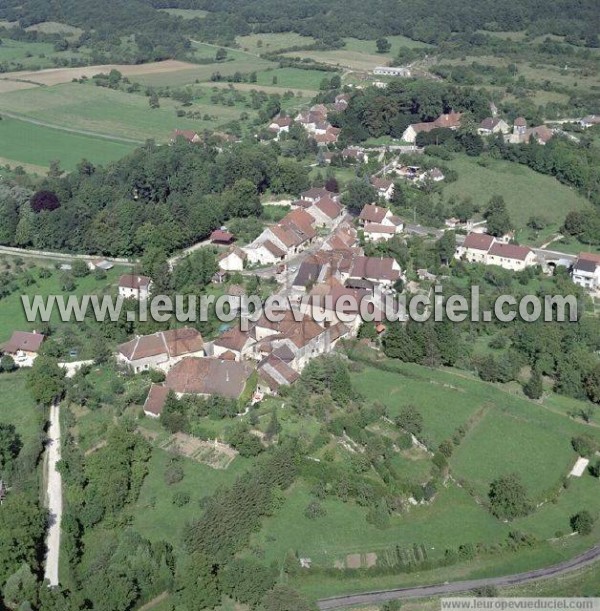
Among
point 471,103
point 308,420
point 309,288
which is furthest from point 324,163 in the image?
point 308,420

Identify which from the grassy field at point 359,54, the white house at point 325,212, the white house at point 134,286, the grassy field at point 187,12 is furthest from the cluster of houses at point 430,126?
the grassy field at point 187,12

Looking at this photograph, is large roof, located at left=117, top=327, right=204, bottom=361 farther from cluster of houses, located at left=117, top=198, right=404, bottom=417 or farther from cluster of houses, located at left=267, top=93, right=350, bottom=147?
cluster of houses, located at left=267, top=93, right=350, bottom=147

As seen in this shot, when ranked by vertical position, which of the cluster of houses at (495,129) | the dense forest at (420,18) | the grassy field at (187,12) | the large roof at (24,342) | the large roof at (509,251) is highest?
the dense forest at (420,18)

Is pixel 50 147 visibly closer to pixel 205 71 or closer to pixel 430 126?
pixel 205 71

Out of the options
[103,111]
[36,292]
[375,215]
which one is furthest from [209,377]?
[103,111]

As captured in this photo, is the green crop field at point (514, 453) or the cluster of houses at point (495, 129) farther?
the cluster of houses at point (495, 129)

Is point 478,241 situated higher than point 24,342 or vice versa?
point 478,241

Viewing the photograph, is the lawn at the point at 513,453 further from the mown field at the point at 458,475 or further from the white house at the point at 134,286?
the white house at the point at 134,286
